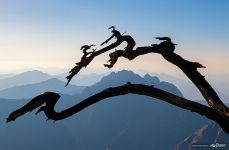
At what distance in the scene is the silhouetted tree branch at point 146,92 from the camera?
535cm

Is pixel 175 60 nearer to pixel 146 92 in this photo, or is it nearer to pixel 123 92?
pixel 146 92

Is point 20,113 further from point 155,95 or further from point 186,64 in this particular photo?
point 186,64

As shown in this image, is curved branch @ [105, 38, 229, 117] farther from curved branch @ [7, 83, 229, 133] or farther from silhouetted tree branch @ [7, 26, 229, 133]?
curved branch @ [7, 83, 229, 133]

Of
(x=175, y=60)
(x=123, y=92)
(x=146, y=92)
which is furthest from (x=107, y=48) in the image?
(x=146, y=92)

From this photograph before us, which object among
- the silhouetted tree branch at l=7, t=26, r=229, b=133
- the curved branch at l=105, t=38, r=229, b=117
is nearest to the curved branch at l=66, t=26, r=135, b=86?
the silhouetted tree branch at l=7, t=26, r=229, b=133

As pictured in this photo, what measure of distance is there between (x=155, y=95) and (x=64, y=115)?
1.47 metres

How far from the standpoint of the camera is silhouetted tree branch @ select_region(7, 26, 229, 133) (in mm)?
5352

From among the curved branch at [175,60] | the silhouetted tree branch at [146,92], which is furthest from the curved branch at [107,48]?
the curved branch at [175,60]

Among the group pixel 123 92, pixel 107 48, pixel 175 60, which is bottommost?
pixel 123 92

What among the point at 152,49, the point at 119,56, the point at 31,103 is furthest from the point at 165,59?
the point at 31,103

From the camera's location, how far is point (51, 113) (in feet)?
18.2

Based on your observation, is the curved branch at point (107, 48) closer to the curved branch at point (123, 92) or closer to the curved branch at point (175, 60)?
the curved branch at point (175, 60)

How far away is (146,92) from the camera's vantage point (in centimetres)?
579

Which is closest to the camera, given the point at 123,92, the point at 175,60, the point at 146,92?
the point at 146,92
